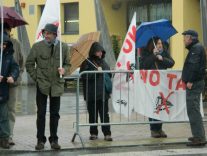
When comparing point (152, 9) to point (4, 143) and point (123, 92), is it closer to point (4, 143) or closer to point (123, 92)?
point (123, 92)

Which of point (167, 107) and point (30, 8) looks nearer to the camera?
point (167, 107)

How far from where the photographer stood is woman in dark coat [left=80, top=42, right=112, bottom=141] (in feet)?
33.5

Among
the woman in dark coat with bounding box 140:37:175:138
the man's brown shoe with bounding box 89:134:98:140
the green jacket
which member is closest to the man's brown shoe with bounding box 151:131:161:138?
the woman in dark coat with bounding box 140:37:175:138

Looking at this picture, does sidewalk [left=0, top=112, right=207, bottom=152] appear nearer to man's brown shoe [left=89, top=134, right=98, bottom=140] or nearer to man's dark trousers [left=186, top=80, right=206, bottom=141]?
man's brown shoe [left=89, top=134, right=98, bottom=140]

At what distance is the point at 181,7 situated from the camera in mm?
26281

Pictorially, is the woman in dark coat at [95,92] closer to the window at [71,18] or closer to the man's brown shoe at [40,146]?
the man's brown shoe at [40,146]

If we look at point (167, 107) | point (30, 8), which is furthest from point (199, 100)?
point (30, 8)

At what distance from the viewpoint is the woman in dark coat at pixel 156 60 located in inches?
418

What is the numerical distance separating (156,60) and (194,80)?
110 cm

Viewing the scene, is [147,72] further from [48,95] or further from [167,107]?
[48,95]

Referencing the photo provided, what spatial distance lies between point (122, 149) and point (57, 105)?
1303 mm

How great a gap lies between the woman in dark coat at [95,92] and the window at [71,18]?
2161cm

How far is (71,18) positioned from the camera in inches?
1284

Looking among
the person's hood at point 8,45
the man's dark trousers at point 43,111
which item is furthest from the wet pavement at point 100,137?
the person's hood at point 8,45
